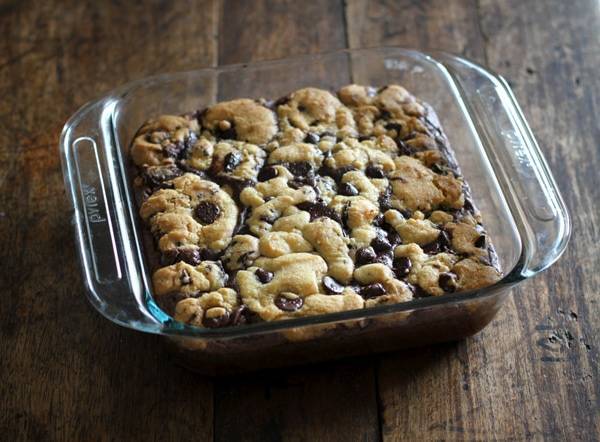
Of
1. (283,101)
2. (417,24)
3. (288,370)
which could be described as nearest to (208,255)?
(288,370)

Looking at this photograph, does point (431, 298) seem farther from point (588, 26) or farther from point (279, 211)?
point (588, 26)

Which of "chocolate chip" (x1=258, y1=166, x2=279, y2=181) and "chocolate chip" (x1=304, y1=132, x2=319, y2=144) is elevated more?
"chocolate chip" (x1=304, y1=132, x2=319, y2=144)

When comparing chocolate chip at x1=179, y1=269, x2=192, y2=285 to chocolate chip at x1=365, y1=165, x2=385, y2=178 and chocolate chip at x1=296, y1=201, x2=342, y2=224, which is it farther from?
chocolate chip at x1=365, y1=165, x2=385, y2=178

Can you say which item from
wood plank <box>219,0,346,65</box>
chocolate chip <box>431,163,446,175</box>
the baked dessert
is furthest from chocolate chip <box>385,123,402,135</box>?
wood plank <box>219,0,346,65</box>

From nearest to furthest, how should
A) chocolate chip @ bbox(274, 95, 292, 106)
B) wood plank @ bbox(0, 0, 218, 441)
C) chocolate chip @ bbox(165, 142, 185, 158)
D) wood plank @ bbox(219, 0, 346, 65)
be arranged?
1. wood plank @ bbox(0, 0, 218, 441)
2. chocolate chip @ bbox(165, 142, 185, 158)
3. chocolate chip @ bbox(274, 95, 292, 106)
4. wood plank @ bbox(219, 0, 346, 65)

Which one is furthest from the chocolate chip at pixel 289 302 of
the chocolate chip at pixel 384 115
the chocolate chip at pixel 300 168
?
the chocolate chip at pixel 384 115

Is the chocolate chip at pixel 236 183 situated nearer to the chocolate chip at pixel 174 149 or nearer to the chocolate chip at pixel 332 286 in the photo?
the chocolate chip at pixel 174 149
